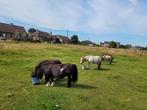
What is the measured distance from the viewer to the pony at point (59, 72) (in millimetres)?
14828

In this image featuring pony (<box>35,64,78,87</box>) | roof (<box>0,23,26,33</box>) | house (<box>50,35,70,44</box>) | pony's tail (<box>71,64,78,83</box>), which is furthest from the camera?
house (<box>50,35,70,44</box>)

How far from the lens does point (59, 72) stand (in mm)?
14828

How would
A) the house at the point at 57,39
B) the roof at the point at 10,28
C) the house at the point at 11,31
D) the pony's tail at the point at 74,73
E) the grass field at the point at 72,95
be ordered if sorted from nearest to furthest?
the grass field at the point at 72,95 < the pony's tail at the point at 74,73 < the house at the point at 11,31 < the roof at the point at 10,28 < the house at the point at 57,39

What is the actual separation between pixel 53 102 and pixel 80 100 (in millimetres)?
1385

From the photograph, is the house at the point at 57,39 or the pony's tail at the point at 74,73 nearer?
the pony's tail at the point at 74,73

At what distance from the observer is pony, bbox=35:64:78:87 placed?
48.6 feet

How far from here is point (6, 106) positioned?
10836 millimetres

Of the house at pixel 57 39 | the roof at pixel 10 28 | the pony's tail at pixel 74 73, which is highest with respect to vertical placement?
the roof at pixel 10 28

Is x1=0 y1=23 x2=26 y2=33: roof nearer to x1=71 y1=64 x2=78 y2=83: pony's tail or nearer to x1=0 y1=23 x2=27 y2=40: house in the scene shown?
x1=0 y1=23 x2=27 y2=40: house

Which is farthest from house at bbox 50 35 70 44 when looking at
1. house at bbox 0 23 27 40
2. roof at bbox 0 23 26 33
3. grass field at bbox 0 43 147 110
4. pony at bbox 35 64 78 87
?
pony at bbox 35 64 78 87

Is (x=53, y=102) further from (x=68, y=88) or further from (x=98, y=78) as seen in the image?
(x=98, y=78)

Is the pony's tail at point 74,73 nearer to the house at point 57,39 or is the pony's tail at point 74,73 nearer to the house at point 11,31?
the house at point 57,39

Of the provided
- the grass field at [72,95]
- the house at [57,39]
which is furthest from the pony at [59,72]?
the house at [57,39]

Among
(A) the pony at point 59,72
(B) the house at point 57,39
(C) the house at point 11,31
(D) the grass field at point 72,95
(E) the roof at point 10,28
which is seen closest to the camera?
(D) the grass field at point 72,95
